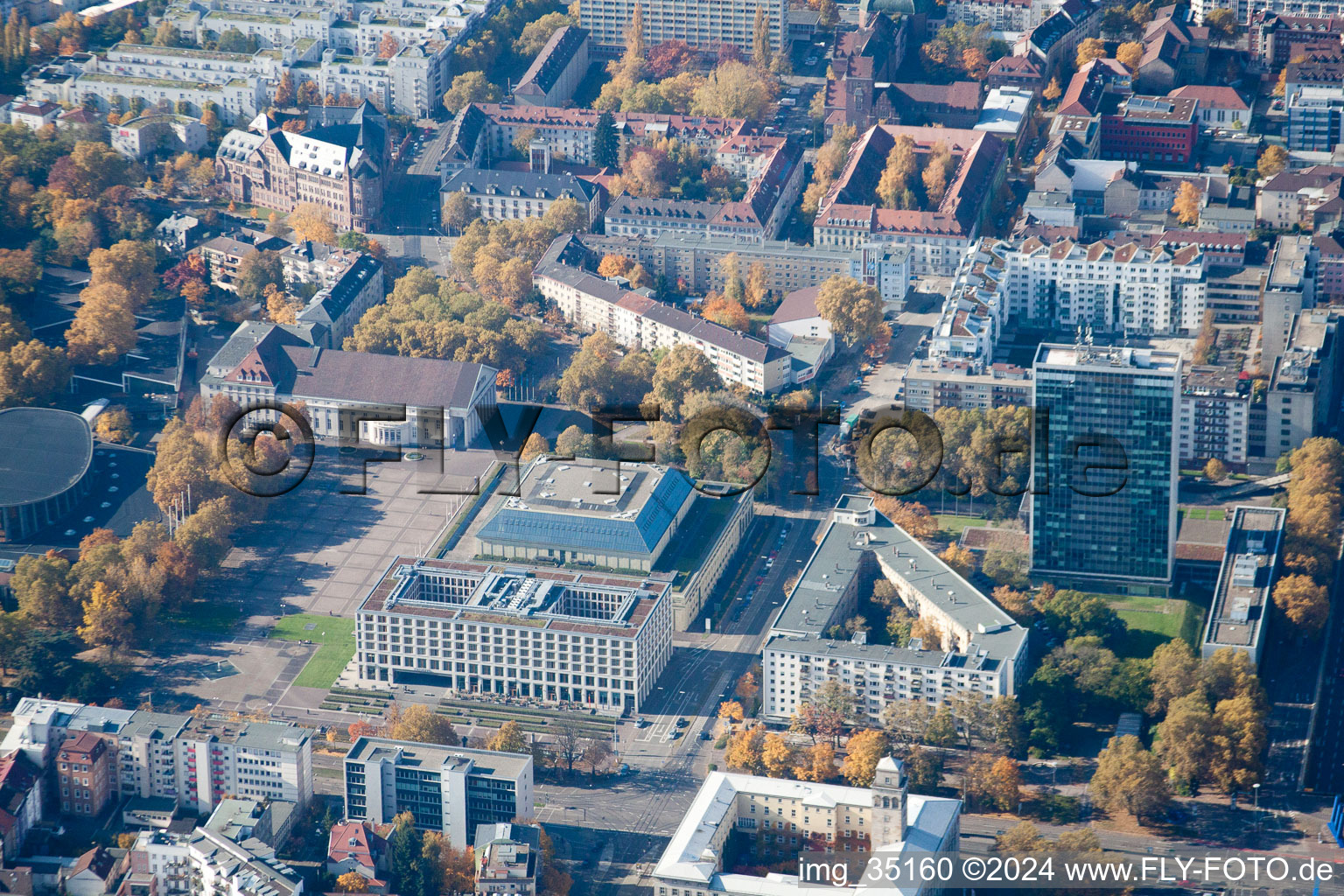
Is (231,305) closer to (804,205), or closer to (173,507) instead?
(173,507)

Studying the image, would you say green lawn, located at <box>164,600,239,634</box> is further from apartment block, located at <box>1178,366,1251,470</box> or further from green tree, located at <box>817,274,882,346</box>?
apartment block, located at <box>1178,366,1251,470</box>

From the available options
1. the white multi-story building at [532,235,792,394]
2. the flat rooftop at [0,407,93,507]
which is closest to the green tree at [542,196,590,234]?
the white multi-story building at [532,235,792,394]

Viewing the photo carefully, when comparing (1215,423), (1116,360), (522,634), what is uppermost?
(1116,360)

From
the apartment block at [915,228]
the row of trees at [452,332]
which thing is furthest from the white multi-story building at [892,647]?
the apartment block at [915,228]

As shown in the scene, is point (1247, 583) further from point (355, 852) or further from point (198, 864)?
point (198, 864)

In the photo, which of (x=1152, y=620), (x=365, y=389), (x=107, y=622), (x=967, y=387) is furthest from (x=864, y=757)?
(x=365, y=389)

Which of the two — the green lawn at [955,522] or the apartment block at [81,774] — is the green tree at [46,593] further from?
the green lawn at [955,522]
